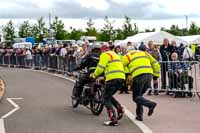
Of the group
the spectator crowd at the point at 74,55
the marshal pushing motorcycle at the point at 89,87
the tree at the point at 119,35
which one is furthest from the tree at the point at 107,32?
the marshal pushing motorcycle at the point at 89,87

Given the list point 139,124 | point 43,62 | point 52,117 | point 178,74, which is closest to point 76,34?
point 43,62

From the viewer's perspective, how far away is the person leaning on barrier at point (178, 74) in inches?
634

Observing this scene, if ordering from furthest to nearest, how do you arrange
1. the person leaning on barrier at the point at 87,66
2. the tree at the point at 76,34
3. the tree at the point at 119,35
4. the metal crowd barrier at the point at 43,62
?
the tree at the point at 76,34 → the tree at the point at 119,35 → the metal crowd barrier at the point at 43,62 → the person leaning on barrier at the point at 87,66

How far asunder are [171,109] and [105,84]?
2.85 m

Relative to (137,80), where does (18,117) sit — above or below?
below

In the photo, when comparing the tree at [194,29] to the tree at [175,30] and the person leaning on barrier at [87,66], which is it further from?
the person leaning on barrier at [87,66]

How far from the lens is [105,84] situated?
10.9 metres

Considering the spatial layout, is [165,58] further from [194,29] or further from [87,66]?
[194,29]

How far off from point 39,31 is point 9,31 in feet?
16.1

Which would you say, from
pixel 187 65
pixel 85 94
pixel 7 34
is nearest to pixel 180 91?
pixel 187 65

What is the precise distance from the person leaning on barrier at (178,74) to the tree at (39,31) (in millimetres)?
63371

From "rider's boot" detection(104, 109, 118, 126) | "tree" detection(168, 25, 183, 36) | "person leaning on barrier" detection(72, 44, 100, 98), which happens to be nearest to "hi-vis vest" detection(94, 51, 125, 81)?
"rider's boot" detection(104, 109, 118, 126)

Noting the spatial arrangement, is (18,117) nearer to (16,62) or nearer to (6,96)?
(6,96)

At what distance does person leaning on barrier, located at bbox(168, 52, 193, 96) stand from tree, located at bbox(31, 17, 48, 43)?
6337 centimetres
